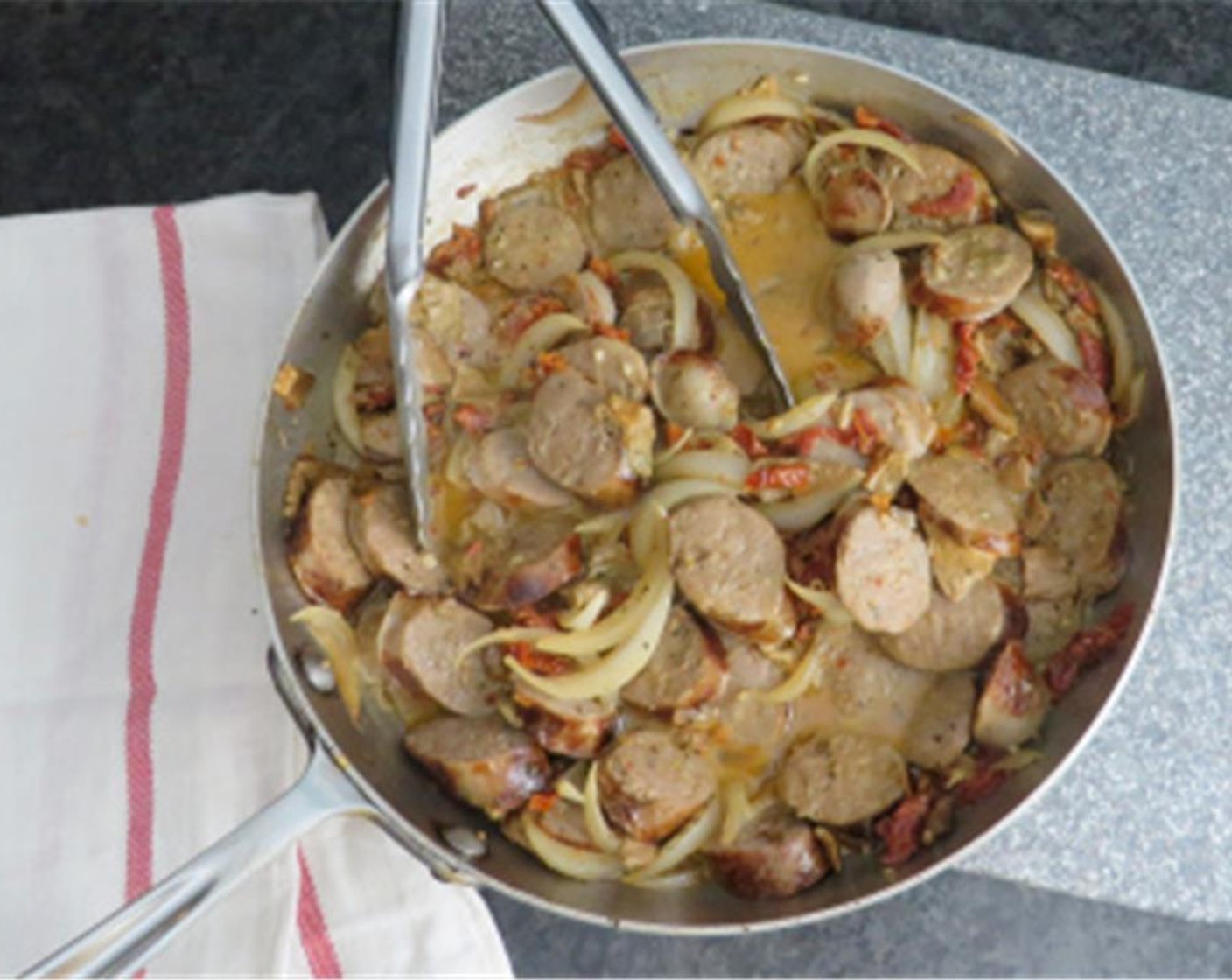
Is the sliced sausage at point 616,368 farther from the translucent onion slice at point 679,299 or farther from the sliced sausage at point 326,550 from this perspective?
the sliced sausage at point 326,550

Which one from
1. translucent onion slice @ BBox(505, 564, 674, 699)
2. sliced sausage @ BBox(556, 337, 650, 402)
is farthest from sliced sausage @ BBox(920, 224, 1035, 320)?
translucent onion slice @ BBox(505, 564, 674, 699)

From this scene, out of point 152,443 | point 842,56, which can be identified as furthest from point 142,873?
point 842,56

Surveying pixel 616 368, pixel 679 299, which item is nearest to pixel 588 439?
pixel 616 368

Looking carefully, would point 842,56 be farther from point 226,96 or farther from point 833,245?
point 226,96

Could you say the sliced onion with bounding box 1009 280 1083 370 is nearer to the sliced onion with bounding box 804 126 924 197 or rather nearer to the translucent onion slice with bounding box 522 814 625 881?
the sliced onion with bounding box 804 126 924 197

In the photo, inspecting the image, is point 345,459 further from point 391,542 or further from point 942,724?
point 942,724

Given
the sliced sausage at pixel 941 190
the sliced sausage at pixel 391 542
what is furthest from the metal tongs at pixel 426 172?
the sliced sausage at pixel 941 190

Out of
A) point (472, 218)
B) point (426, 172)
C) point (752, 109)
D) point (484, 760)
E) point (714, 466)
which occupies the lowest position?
point (484, 760)

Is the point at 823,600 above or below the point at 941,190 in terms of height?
below
